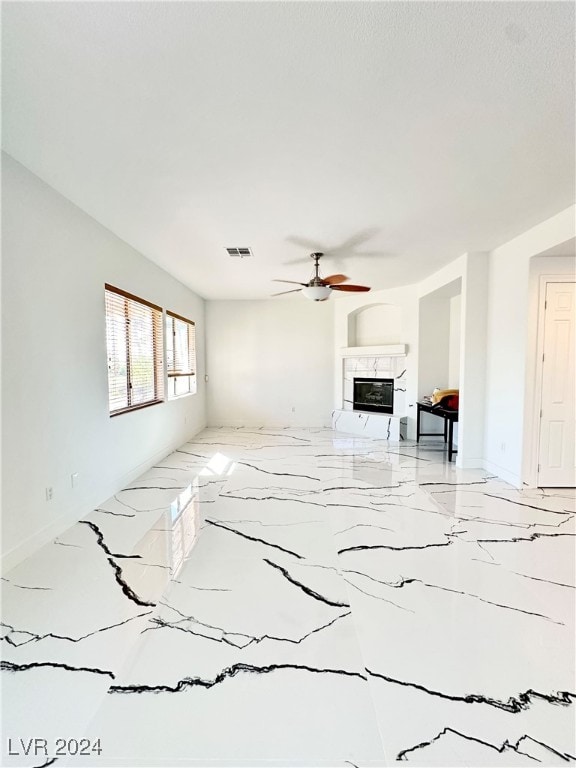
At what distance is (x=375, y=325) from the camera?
23.1 feet

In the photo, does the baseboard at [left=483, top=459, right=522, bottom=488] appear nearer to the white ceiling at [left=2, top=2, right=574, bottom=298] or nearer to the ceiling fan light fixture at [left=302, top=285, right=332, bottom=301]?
the white ceiling at [left=2, top=2, right=574, bottom=298]

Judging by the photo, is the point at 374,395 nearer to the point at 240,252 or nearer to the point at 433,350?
the point at 433,350

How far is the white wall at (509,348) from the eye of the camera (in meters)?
3.68

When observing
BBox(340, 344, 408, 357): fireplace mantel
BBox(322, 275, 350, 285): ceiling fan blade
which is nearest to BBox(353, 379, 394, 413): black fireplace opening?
BBox(340, 344, 408, 357): fireplace mantel

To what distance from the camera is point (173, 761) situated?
1.19 meters

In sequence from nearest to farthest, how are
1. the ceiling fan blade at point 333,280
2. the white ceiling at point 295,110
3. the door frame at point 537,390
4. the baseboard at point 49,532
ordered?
the white ceiling at point 295,110
the baseboard at point 49,532
the door frame at point 537,390
the ceiling fan blade at point 333,280

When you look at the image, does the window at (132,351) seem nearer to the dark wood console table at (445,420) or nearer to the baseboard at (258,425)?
the baseboard at (258,425)

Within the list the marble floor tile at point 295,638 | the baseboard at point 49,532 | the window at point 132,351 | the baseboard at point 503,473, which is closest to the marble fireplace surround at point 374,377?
the baseboard at point 503,473

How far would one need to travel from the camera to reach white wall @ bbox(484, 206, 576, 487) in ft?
12.1

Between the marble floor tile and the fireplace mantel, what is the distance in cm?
345

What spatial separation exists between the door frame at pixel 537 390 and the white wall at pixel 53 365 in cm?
432

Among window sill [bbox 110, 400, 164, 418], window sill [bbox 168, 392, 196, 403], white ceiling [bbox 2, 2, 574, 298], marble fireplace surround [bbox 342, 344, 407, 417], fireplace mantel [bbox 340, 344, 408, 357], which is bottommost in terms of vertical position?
window sill [bbox 168, 392, 196, 403]

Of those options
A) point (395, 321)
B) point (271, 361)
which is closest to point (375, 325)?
point (395, 321)

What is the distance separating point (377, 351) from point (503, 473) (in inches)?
122
